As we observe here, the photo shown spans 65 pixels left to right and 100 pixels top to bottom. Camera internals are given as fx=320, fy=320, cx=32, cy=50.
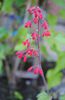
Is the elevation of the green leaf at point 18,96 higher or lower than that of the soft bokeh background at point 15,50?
lower

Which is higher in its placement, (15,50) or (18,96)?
(15,50)

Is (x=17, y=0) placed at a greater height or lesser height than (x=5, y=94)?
greater

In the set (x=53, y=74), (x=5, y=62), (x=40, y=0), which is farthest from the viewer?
(x=5, y=62)

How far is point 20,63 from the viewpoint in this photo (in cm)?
189

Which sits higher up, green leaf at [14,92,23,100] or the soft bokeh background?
the soft bokeh background

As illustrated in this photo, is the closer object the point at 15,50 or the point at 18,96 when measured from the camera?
the point at 15,50

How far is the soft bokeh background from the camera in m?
1.56

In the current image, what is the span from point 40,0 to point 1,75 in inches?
20.9

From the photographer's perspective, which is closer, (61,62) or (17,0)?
(61,62)

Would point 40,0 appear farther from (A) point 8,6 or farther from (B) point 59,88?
(B) point 59,88

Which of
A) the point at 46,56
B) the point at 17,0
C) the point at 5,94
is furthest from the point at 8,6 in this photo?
the point at 5,94

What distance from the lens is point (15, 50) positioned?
153 centimetres

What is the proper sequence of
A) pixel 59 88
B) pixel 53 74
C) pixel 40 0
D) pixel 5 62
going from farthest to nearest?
1. pixel 5 62
2. pixel 40 0
3. pixel 53 74
4. pixel 59 88

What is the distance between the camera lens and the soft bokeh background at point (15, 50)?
1.56 m
